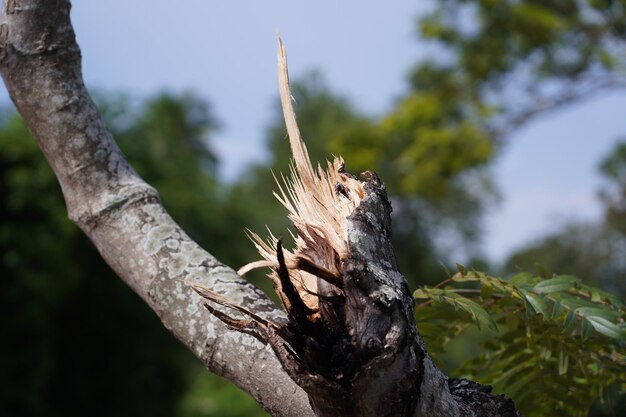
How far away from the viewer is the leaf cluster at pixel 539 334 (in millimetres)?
1059

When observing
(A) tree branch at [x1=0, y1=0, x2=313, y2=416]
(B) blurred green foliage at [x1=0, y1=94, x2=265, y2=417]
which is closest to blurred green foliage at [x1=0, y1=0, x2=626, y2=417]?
(B) blurred green foliage at [x1=0, y1=94, x2=265, y2=417]

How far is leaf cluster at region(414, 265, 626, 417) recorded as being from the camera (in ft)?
3.47

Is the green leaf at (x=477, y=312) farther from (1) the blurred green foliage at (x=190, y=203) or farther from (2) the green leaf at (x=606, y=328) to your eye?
(1) the blurred green foliage at (x=190, y=203)

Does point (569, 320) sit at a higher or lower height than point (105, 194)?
higher

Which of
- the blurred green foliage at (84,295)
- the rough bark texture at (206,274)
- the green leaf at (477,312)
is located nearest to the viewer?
the rough bark texture at (206,274)

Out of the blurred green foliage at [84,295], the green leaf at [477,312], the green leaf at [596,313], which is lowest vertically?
the green leaf at [477,312]

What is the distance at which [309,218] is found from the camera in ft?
2.89

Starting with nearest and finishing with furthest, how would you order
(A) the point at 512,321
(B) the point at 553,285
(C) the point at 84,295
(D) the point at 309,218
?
(D) the point at 309,218 < (B) the point at 553,285 < (A) the point at 512,321 < (C) the point at 84,295

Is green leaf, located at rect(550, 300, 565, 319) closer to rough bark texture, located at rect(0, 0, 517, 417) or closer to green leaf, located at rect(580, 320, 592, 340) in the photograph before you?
green leaf, located at rect(580, 320, 592, 340)

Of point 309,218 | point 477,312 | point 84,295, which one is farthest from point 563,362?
point 84,295

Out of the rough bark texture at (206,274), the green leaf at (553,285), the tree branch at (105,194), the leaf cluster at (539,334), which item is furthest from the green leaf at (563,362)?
the tree branch at (105,194)

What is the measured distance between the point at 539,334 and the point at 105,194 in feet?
2.30

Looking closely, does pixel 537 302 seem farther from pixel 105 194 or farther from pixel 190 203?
pixel 190 203

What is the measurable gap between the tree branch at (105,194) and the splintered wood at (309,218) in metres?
0.11
